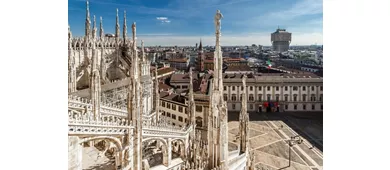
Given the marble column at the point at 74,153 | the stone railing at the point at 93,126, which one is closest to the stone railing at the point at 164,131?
the stone railing at the point at 93,126

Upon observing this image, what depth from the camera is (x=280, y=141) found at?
16.0 meters

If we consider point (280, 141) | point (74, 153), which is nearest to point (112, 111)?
point (74, 153)

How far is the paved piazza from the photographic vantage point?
12.7 metres

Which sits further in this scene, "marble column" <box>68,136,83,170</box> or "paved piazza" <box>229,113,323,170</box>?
"paved piazza" <box>229,113,323,170</box>

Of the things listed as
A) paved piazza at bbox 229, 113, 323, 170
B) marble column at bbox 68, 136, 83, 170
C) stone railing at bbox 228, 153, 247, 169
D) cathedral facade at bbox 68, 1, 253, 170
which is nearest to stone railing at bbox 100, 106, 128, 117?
cathedral facade at bbox 68, 1, 253, 170

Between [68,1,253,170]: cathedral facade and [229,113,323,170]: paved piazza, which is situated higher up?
[68,1,253,170]: cathedral facade

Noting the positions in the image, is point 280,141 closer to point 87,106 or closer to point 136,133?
point 87,106

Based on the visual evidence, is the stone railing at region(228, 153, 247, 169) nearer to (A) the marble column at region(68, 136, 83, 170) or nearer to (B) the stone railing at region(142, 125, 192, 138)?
(B) the stone railing at region(142, 125, 192, 138)

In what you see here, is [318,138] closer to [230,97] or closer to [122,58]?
[230,97]
